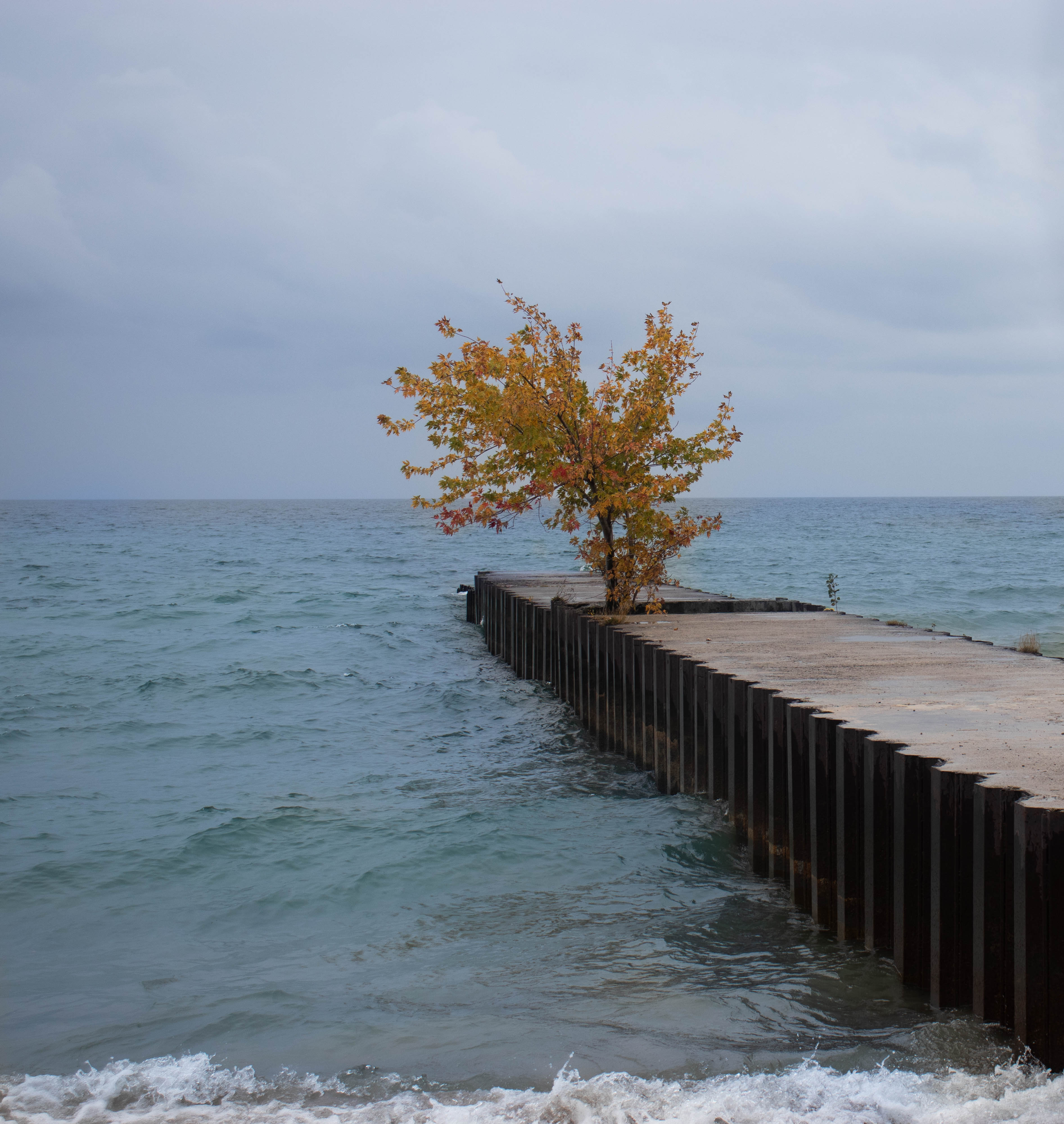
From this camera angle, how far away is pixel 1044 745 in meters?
7.39

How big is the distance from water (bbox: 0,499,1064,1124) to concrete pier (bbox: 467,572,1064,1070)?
14.9 inches

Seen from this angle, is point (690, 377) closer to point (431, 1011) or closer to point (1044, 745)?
point (1044, 745)

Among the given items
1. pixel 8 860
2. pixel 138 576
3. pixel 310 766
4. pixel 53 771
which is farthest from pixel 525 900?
pixel 138 576

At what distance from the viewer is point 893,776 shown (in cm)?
717

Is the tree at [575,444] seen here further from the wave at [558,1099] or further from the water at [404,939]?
the wave at [558,1099]

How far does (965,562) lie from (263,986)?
63031 millimetres

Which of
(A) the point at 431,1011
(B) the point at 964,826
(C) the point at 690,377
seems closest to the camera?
(B) the point at 964,826

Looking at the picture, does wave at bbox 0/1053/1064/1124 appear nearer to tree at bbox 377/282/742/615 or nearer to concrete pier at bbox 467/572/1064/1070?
concrete pier at bbox 467/572/1064/1070

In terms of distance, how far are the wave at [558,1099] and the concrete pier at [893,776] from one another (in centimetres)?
44

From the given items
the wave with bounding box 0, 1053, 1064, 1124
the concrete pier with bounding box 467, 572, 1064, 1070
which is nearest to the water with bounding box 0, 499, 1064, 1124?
the wave with bounding box 0, 1053, 1064, 1124

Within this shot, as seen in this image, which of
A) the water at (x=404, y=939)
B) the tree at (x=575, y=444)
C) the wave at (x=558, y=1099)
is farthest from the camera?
the tree at (x=575, y=444)

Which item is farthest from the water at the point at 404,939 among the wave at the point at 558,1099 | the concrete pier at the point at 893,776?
the concrete pier at the point at 893,776

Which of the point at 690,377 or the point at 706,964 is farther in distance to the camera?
the point at 690,377

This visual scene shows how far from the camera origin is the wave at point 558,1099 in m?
5.91
